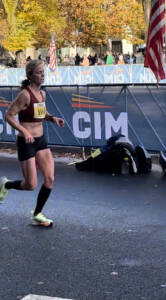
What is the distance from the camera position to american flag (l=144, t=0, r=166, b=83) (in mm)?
10117

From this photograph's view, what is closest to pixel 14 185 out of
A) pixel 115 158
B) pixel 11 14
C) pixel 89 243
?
pixel 89 243

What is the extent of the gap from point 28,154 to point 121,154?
3.76 meters

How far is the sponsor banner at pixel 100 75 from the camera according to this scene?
87.4ft

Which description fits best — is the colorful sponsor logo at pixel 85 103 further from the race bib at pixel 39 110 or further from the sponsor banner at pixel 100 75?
the sponsor banner at pixel 100 75

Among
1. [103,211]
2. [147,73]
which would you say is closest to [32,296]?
[103,211]

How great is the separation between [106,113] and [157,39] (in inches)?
80.3

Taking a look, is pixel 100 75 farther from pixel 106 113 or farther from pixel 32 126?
pixel 32 126

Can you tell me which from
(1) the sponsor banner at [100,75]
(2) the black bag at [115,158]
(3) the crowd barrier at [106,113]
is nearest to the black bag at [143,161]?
(2) the black bag at [115,158]

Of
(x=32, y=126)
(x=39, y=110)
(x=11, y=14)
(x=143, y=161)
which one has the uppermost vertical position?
(x=11, y=14)

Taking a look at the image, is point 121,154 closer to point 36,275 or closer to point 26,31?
point 36,275

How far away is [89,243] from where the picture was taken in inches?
249

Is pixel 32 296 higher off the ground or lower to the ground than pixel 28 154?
lower

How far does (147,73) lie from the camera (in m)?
26.0

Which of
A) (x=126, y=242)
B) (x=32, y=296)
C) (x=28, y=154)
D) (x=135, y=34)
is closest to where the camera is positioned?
(x=32, y=296)
